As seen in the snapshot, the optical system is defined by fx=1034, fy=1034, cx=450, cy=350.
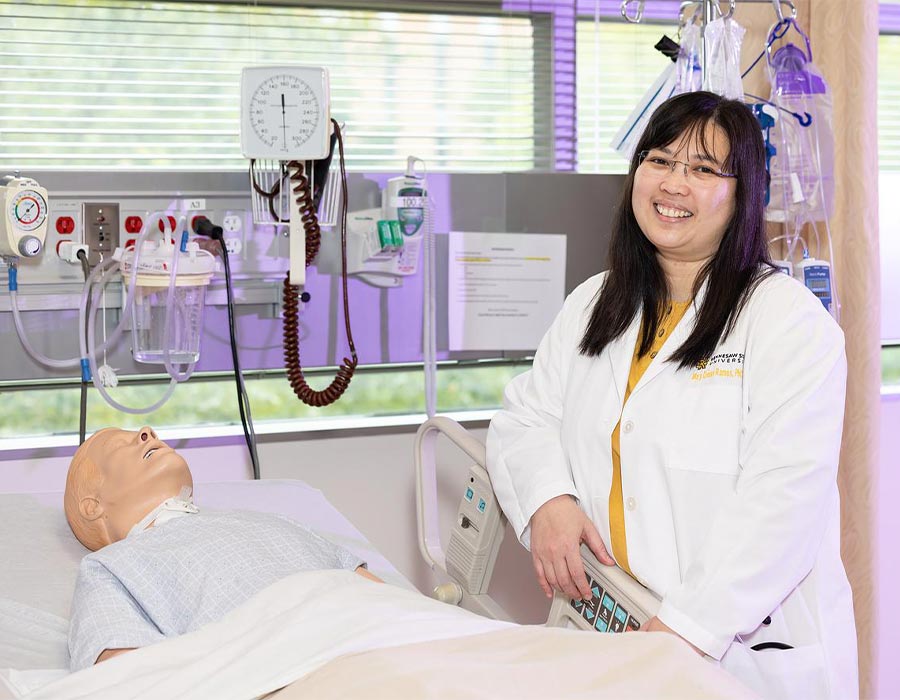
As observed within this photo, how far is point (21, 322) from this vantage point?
7.72ft

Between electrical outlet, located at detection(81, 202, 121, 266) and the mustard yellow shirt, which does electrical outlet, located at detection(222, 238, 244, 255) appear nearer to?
electrical outlet, located at detection(81, 202, 121, 266)

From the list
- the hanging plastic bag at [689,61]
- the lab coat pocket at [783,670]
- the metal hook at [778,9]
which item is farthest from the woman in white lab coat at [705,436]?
the metal hook at [778,9]

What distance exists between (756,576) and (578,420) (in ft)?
1.39

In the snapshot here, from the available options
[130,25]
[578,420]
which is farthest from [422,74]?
[578,420]

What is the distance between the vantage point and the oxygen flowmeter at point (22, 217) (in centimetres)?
218

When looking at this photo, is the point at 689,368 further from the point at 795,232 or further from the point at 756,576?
the point at 795,232

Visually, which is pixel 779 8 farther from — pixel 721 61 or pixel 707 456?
pixel 707 456

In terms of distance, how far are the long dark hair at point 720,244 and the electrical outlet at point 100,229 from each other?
120 cm

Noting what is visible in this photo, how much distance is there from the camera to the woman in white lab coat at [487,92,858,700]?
1.54m

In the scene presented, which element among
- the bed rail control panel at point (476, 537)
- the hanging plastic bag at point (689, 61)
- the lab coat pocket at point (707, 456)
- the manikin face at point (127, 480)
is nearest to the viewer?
the lab coat pocket at point (707, 456)

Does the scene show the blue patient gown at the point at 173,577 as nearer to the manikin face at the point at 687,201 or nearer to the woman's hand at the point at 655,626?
the woman's hand at the point at 655,626

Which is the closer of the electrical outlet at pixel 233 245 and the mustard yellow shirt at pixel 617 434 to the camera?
the mustard yellow shirt at pixel 617 434

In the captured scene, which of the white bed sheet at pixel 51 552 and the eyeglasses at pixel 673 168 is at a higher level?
the eyeglasses at pixel 673 168

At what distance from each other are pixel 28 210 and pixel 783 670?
1.73 metres
